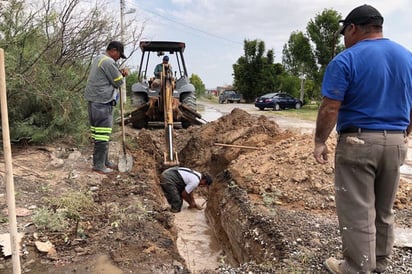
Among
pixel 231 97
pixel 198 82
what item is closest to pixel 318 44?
pixel 231 97

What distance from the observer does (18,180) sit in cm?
545

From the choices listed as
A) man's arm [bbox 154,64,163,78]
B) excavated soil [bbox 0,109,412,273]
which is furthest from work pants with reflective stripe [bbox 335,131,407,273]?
man's arm [bbox 154,64,163,78]

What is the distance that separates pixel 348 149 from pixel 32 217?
3.25m

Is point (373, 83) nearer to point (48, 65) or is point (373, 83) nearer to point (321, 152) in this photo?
point (321, 152)

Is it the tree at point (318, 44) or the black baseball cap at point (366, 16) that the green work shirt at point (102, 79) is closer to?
the black baseball cap at point (366, 16)

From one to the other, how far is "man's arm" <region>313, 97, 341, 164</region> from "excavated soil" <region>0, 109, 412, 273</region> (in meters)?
1.09

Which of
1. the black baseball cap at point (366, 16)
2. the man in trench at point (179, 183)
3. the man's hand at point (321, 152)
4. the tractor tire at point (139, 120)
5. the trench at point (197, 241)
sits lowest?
the trench at point (197, 241)

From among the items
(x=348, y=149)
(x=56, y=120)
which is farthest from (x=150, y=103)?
(x=348, y=149)

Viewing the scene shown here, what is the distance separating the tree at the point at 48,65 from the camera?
258 inches

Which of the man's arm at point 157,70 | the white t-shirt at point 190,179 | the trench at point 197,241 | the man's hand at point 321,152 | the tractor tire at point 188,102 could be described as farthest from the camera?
the tractor tire at point 188,102

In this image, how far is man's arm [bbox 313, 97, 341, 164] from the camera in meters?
2.83

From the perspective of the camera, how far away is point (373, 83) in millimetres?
2799

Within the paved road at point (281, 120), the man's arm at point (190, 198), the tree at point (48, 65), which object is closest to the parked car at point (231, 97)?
the paved road at point (281, 120)

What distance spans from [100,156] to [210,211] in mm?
2115
